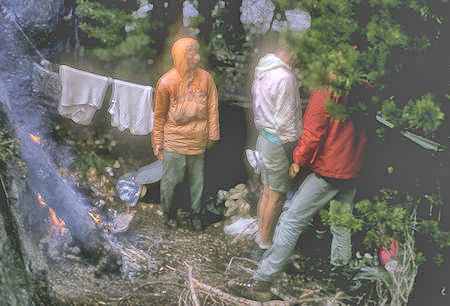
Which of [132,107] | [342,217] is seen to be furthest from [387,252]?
[132,107]

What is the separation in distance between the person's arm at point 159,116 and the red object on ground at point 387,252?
1506 mm

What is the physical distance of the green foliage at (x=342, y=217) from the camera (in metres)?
2.76

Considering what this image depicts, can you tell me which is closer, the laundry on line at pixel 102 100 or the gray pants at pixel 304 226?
the gray pants at pixel 304 226

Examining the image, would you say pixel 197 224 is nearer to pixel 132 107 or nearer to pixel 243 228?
pixel 243 228

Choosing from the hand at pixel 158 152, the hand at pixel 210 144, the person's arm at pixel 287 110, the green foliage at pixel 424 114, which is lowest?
the hand at pixel 158 152

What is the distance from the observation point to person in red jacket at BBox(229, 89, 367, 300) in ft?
8.79

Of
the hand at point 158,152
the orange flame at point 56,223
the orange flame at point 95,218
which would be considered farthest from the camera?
the orange flame at point 56,223

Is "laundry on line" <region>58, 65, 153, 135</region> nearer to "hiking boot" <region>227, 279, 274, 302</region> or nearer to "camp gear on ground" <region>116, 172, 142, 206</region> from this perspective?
"camp gear on ground" <region>116, 172, 142, 206</region>

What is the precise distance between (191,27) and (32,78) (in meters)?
1.29

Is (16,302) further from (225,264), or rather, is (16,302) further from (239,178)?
(239,178)

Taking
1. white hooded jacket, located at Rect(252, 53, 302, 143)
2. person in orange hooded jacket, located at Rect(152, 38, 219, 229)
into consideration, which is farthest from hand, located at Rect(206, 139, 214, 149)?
white hooded jacket, located at Rect(252, 53, 302, 143)

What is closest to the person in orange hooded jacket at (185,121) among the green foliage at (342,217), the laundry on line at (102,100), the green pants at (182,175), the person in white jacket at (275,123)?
Answer: the green pants at (182,175)

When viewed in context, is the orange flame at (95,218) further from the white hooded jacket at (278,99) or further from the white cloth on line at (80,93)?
the white hooded jacket at (278,99)

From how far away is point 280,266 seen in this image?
3.03 m
